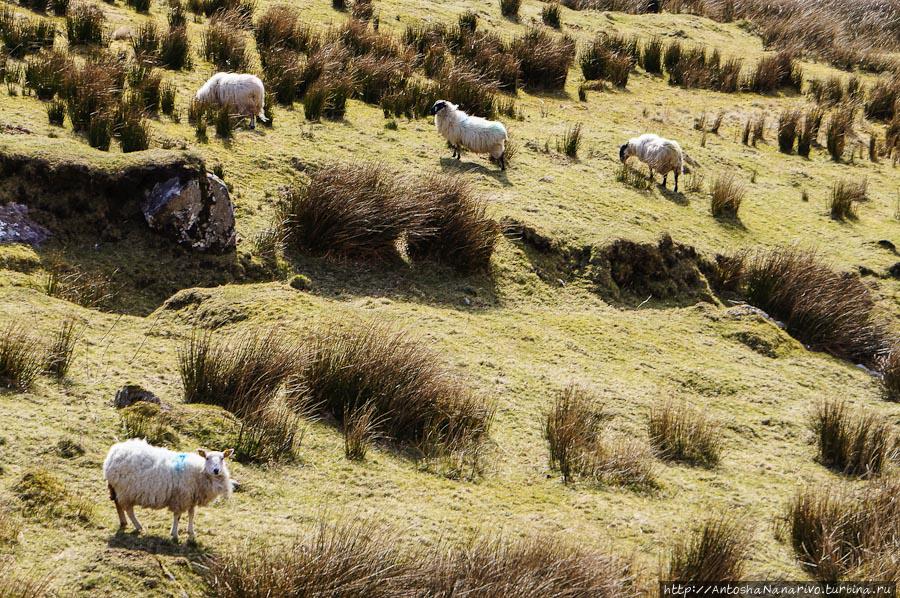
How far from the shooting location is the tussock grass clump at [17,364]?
18.9 feet

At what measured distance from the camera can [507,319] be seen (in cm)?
884

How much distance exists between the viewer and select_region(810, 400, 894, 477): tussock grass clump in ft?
23.2

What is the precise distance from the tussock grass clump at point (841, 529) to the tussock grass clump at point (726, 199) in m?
6.21

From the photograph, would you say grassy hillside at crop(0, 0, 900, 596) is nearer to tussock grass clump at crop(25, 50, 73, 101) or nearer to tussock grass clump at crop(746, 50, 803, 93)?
tussock grass clump at crop(25, 50, 73, 101)

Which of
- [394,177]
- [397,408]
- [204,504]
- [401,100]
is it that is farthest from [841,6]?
[204,504]

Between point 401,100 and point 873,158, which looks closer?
point 401,100

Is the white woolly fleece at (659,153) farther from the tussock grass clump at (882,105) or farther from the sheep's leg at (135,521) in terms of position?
the sheep's leg at (135,521)

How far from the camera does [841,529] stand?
5.83 metres

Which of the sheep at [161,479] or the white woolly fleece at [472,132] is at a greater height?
the sheep at [161,479]

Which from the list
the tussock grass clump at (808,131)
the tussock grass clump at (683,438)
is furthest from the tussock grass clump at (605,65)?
the tussock grass clump at (683,438)

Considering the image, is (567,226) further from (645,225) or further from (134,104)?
(134,104)

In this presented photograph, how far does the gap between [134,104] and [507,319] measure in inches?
188

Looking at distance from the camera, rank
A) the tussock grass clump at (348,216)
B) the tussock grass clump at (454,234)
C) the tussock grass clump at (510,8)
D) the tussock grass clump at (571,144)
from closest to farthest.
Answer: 1. the tussock grass clump at (348,216)
2. the tussock grass clump at (454,234)
3. the tussock grass clump at (571,144)
4. the tussock grass clump at (510,8)

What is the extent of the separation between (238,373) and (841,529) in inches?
156
